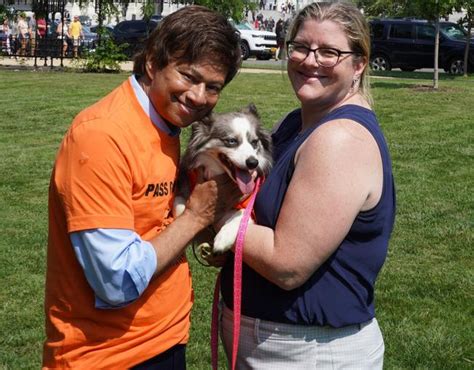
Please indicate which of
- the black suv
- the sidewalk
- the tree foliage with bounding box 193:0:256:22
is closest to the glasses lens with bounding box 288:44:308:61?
the sidewalk

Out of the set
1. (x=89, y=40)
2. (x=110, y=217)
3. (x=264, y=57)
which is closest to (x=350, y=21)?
(x=110, y=217)

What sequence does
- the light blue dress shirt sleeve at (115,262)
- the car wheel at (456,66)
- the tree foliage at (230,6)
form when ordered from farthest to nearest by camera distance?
the car wheel at (456,66)
the tree foliage at (230,6)
the light blue dress shirt sleeve at (115,262)

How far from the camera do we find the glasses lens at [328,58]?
297cm

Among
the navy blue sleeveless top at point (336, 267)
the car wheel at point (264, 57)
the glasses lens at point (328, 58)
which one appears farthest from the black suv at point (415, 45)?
the navy blue sleeveless top at point (336, 267)

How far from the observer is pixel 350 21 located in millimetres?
3004

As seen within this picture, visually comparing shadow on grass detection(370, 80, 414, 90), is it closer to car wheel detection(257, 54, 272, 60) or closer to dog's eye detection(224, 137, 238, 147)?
car wheel detection(257, 54, 272, 60)

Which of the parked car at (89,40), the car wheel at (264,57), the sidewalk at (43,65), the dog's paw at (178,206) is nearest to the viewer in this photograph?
the dog's paw at (178,206)

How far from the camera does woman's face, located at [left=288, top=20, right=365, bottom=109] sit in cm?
297

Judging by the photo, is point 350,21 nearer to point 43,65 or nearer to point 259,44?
point 43,65

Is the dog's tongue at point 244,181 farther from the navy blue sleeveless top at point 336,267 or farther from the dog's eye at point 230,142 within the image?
the dog's eye at point 230,142

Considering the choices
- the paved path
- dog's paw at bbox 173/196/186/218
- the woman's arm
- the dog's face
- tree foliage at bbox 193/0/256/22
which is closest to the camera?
the woman's arm

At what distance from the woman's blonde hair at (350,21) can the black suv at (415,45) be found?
27.3 m

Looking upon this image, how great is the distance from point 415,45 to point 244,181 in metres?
28.3

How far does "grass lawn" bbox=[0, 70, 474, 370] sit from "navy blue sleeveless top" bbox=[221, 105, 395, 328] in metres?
2.47
